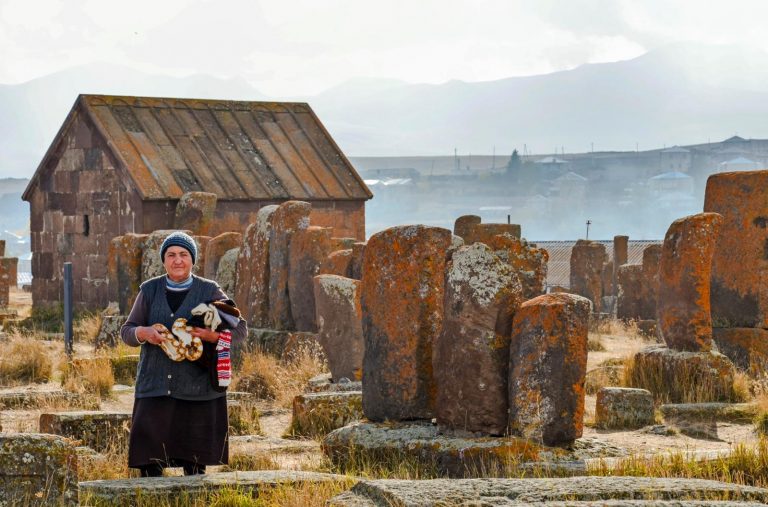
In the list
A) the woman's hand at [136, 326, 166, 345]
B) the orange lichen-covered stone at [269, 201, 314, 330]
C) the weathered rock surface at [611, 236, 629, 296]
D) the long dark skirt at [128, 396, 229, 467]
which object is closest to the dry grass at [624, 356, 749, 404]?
the orange lichen-covered stone at [269, 201, 314, 330]

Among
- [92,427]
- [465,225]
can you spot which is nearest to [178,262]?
[92,427]

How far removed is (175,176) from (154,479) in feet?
51.9

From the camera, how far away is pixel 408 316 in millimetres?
8883

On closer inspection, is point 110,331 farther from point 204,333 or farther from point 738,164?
point 738,164

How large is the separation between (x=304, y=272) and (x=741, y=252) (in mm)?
4755

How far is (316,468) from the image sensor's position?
8.48 meters

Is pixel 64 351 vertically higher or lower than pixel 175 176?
lower

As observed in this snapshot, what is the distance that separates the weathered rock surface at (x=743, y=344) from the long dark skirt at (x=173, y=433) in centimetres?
777

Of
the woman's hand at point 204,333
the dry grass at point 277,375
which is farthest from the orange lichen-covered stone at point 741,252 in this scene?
the woman's hand at point 204,333

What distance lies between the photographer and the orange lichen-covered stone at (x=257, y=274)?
49.6 ft

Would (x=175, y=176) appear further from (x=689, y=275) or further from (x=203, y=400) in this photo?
(x=203, y=400)

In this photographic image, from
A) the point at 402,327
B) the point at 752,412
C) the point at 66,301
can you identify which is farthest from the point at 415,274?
the point at 66,301

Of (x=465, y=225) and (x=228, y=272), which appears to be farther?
(x=465, y=225)

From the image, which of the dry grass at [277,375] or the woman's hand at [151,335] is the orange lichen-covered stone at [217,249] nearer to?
the dry grass at [277,375]
